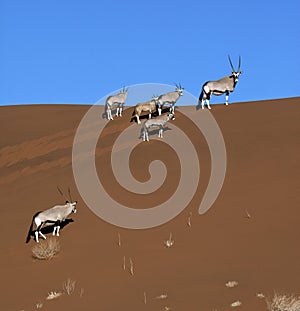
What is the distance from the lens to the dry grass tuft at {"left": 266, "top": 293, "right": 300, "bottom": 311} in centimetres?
846

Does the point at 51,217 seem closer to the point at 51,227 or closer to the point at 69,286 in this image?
the point at 51,227

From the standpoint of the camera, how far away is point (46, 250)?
13742mm

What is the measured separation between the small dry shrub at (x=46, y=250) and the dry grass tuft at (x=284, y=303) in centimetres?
673

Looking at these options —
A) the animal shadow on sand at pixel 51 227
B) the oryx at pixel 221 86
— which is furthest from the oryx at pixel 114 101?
the animal shadow on sand at pixel 51 227

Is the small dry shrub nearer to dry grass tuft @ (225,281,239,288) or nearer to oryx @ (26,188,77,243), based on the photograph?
oryx @ (26,188,77,243)

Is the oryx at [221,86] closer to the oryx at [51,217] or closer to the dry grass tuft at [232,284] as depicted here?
the oryx at [51,217]

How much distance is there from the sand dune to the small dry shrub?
0.21 m

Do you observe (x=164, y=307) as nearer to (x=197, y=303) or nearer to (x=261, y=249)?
(x=197, y=303)

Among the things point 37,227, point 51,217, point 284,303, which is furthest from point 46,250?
point 284,303

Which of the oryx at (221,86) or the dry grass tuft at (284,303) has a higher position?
the oryx at (221,86)

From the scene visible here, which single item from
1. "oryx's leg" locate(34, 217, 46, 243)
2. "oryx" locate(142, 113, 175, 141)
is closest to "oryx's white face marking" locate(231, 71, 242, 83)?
"oryx" locate(142, 113, 175, 141)

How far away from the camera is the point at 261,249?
11.8 m

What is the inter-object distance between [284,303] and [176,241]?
503 centimetres

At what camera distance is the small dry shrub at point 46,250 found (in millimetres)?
13719
